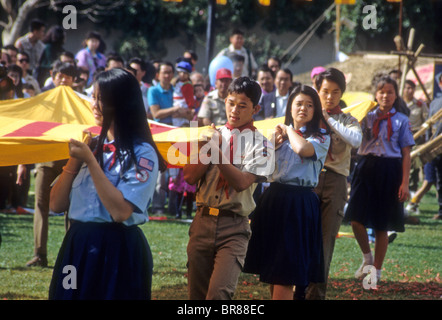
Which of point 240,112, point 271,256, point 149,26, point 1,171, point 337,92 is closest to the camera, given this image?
point 240,112

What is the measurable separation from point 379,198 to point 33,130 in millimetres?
3676

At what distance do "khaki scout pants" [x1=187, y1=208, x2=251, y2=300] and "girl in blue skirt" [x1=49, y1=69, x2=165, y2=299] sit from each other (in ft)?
3.02

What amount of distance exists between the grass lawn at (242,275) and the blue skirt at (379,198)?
0.64m

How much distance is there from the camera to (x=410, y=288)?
675 cm

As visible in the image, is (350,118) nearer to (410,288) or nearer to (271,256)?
(271,256)

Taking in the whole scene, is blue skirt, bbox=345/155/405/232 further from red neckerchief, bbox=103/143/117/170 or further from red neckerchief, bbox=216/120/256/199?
red neckerchief, bbox=103/143/117/170

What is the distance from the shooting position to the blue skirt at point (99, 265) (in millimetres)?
3428

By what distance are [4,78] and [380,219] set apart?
4.15 meters

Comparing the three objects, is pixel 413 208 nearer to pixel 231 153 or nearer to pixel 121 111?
pixel 231 153

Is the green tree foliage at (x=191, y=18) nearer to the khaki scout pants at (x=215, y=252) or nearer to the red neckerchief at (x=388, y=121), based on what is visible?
the red neckerchief at (x=388, y=121)

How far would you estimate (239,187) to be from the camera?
4.30m

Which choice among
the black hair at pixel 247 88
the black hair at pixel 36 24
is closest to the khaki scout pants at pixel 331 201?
the black hair at pixel 247 88

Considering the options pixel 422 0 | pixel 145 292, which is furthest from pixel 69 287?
pixel 422 0

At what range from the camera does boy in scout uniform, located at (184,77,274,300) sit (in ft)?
14.3
